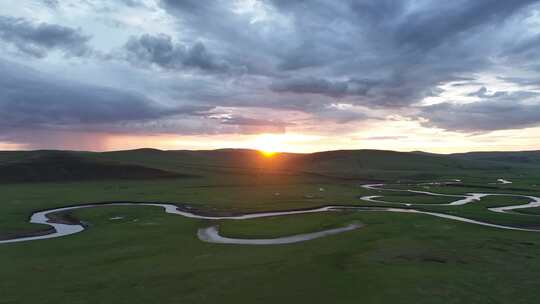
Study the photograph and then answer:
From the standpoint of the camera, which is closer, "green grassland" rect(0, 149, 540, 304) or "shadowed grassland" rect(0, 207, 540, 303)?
"shadowed grassland" rect(0, 207, 540, 303)

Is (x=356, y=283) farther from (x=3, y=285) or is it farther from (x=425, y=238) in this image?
(x=3, y=285)

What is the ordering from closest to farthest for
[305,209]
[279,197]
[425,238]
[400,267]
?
[400,267], [425,238], [305,209], [279,197]

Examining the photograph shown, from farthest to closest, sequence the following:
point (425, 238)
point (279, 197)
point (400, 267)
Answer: point (279, 197), point (425, 238), point (400, 267)

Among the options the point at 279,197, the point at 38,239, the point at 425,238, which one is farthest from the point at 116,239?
the point at 279,197

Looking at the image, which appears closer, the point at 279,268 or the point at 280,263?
the point at 279,268

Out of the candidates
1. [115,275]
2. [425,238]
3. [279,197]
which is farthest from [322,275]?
[279,197]

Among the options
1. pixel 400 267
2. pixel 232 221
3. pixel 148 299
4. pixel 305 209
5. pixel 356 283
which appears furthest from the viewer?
pixel 305 209

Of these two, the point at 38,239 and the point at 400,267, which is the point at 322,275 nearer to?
the point at 400,267

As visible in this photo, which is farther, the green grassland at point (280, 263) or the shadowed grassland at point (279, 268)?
the green grassland at point (280, 263)

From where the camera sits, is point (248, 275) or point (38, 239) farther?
point (38, 239)
